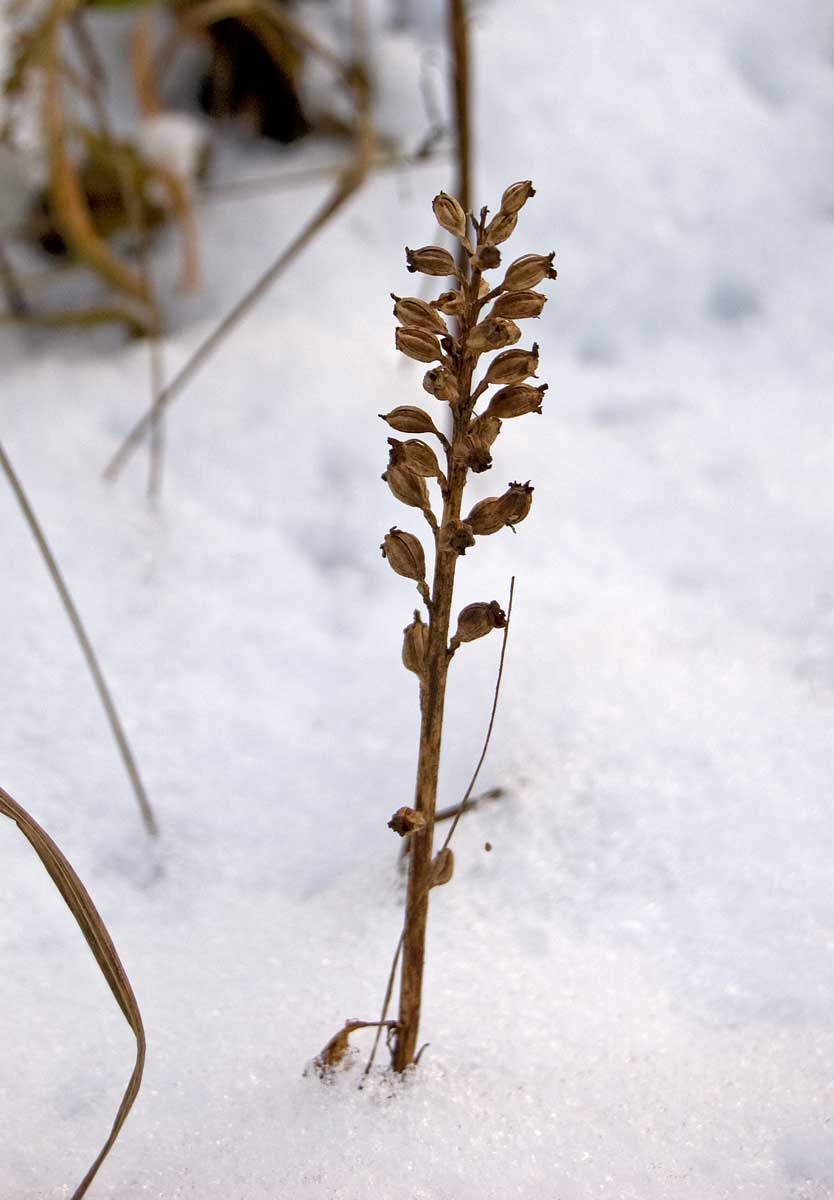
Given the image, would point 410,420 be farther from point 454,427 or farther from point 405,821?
Result: point 405,821

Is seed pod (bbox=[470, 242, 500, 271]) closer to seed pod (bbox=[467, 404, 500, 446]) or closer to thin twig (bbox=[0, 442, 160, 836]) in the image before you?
seed pod (bbox=[467, 404, 500, 446])

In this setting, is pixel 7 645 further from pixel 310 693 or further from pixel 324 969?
pixel 324 969

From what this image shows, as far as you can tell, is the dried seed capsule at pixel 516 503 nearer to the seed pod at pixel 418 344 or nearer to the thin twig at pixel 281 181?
the seed pod at pixel 418 344

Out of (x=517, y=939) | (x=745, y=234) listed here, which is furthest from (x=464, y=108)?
(x=517, y=939)

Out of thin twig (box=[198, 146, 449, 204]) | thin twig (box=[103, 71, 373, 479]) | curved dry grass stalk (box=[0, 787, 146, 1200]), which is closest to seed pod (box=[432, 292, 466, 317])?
curved dry grass stalk (box=[0, 787, 146, 1200])

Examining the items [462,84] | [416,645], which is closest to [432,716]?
[416,645]

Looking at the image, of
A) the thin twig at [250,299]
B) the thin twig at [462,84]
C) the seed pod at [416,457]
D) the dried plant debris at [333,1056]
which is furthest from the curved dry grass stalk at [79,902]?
the thin twig at [462,84]
